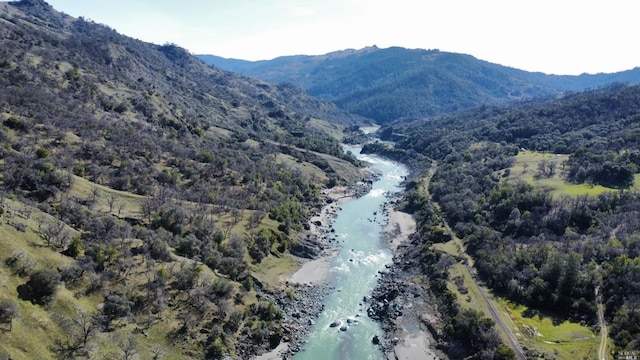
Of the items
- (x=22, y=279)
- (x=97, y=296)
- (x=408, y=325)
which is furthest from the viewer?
(x=408, y=325)

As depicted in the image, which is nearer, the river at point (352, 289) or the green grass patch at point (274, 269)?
the river at point (352, 289)

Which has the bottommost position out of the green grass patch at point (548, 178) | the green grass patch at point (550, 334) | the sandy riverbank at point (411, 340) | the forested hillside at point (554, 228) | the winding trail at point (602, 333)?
the sandy riverbank at point (411, 340)

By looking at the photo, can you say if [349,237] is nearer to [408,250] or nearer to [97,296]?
[408,250]

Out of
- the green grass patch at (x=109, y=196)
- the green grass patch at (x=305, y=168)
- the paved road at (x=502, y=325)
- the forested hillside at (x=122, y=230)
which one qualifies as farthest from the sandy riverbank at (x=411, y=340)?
the green grass patch at (x=305, y=168)

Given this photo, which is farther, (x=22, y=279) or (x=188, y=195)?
(x=188, y=195)

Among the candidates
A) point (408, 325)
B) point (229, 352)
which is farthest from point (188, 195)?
point (408, 325)

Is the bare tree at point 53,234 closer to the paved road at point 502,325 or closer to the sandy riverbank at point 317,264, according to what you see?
the sandy riverbank at point 317,264

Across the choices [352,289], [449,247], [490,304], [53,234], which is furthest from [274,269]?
[490,304]
